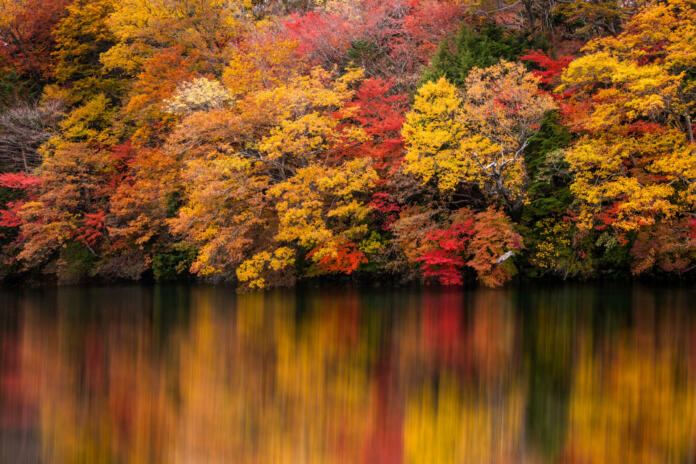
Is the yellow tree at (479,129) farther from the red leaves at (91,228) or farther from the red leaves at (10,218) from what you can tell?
the red leaves at (10,218)

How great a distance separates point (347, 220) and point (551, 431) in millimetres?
15740

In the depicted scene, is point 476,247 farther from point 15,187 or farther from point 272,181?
point 15,187

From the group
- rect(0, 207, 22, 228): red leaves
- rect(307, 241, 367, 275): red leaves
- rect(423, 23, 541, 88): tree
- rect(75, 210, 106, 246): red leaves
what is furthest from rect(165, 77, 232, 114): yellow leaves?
rect(0, 207, 22, 228): red leaves

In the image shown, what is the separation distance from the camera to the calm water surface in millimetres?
5852

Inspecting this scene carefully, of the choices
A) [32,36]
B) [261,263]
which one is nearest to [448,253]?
[261,263]

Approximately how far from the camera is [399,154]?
824 inches

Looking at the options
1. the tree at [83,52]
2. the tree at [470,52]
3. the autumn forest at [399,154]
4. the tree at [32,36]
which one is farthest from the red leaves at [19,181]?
the tree at [470,52]

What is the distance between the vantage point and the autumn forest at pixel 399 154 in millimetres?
18109

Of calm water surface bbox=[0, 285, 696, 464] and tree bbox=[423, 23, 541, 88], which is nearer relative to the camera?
calm water surface bbox=[0, 285, 696, 464]

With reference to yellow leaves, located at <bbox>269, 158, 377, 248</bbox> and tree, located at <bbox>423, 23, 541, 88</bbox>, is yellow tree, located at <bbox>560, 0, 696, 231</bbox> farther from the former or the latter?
yellow leaves, located at <bbox>269, 158, 377, 248</bbox>

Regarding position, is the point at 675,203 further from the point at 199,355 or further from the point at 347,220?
the point at 199,355

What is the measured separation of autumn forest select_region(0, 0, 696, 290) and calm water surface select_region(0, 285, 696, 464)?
487 centimetres

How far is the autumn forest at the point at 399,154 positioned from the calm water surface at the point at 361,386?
487 centimetres

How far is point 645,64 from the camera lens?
722 inches
